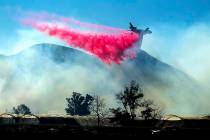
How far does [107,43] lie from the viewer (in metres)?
124

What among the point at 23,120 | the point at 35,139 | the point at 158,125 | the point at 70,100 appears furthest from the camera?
the point at 70,100

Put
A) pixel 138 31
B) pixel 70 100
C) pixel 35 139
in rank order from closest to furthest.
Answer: pixel 35 139 → pixel 138 31 → pixel 70 100

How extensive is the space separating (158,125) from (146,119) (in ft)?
11.3

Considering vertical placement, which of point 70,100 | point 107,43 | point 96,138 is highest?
point 107,43

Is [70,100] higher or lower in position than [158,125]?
higher

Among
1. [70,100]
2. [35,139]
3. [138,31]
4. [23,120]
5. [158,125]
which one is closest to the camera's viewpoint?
[35,139]

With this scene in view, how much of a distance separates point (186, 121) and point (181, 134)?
47653mm

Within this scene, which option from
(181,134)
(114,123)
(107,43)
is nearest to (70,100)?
(107,43)

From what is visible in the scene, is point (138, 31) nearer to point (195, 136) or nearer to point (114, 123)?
point (114, 123)

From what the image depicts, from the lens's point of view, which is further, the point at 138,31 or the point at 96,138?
the point at 138,31

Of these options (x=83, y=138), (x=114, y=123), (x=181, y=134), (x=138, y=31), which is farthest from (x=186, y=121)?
(x=83, y=138)

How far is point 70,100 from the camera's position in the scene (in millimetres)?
178500

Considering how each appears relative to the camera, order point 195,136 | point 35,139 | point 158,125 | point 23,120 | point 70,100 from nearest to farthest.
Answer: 1. point 35,139
2. point 195,136
3. point 158,125
4. point 23,120
5. point 70,100

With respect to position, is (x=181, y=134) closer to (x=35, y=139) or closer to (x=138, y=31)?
(x=35, y=139)
